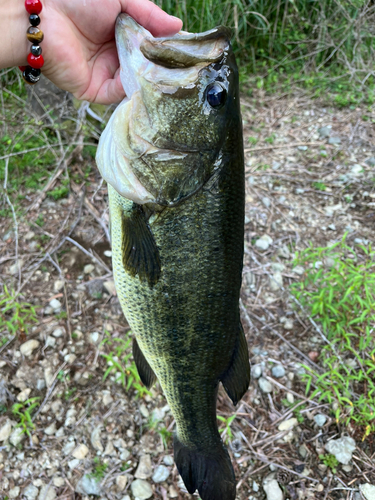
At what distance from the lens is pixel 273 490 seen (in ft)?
6.75

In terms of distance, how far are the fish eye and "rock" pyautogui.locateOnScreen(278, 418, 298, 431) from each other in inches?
79.9

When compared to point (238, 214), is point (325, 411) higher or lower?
lower

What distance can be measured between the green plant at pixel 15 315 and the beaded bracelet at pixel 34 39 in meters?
1.46

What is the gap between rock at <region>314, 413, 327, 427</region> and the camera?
2.29m

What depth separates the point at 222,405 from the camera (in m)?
2.38

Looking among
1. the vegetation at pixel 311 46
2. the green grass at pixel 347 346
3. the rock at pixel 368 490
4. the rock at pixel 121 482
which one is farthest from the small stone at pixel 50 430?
the vegetation at pixel 311 46

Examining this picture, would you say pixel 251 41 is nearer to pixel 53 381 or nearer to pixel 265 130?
pixel 265 130

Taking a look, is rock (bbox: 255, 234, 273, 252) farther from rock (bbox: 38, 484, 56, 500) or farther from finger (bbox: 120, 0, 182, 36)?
rock (bbox: 38, 484, 56, 500)

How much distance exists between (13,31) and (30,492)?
2422 mm

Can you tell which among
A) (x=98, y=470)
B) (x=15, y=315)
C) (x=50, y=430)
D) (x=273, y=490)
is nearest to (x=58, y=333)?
(x=15, y=315)

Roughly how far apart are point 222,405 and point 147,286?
131cm

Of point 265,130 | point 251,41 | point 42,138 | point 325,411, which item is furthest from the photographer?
point 251,41

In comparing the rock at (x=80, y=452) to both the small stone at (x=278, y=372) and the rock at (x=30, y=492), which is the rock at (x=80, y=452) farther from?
the small stone at (x=278, y=372)

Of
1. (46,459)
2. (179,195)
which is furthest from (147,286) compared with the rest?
(46,459)
